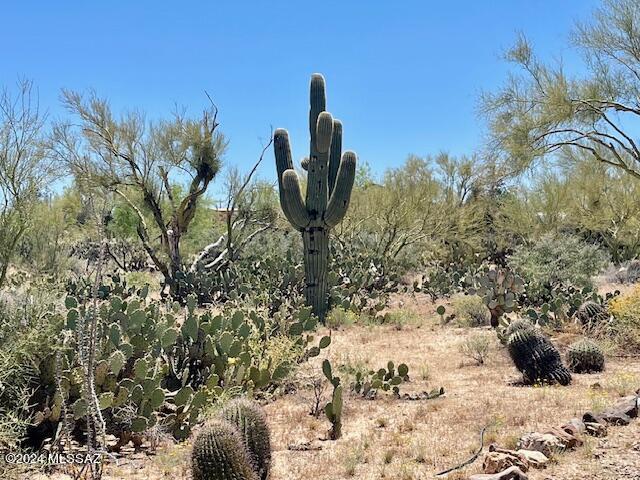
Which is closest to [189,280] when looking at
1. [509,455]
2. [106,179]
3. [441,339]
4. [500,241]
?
[106,179]

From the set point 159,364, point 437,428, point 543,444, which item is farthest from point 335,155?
point 543,444

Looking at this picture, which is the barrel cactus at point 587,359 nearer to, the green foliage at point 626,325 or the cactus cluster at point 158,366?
the green foliage at point 626,325

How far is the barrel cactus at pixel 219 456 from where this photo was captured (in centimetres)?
391

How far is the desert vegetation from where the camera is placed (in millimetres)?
4695

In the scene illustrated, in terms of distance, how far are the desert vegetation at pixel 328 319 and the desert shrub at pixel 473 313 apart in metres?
0.03

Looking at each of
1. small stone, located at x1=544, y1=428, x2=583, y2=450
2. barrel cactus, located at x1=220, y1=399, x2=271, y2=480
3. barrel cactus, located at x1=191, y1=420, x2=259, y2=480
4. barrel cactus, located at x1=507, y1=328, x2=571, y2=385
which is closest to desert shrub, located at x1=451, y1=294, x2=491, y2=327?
barrel cactus, located at x1=507, y1=328, x2=571, y2=385

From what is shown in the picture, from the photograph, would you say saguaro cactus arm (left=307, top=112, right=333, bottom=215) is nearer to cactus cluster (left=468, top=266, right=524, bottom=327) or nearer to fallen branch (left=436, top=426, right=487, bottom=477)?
cactus cluster (left=468, top=266, right=524, bottom=327)

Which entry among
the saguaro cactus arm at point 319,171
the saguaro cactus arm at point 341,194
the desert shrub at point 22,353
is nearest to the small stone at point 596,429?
the desert shrub at point 22,353

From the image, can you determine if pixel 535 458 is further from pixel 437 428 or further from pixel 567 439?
pixel 437 428

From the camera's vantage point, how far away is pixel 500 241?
2602 centimetres

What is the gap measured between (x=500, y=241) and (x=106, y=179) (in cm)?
1632

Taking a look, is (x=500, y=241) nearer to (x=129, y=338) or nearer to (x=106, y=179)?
(x=106, y=179)

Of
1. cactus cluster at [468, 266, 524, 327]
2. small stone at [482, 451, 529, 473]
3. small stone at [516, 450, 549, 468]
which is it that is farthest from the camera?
cactus cluster at [468, 266, 524, 327]

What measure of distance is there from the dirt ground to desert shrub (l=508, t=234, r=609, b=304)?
5.28 metres
